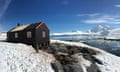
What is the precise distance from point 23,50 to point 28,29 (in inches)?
290

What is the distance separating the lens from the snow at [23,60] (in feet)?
94.6

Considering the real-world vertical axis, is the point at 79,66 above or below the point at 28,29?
below

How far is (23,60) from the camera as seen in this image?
3103cm

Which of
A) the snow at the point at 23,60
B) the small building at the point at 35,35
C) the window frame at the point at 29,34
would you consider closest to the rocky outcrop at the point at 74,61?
the snow at the point at 23,60

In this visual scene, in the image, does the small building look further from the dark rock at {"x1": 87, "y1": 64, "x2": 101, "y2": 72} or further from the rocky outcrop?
the dark rock at {"x1": 87, "y1": 64, "x2": 101, "y2": 72}

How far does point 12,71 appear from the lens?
27797mm

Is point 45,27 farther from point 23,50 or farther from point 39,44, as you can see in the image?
point 23,50

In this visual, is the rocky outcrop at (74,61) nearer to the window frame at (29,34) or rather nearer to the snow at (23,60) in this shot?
the snow at (23,60)

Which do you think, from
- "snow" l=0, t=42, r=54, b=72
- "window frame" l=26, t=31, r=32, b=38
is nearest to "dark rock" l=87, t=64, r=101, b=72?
"snow" l=0, t=42, r=54, b=72

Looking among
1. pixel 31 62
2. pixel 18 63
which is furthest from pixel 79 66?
pixel 18 63

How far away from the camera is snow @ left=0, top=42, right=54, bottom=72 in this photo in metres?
28.8

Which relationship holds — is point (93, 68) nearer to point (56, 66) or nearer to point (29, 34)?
point (56, 66)

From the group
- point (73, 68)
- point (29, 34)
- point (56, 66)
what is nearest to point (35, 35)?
point (29, 34)

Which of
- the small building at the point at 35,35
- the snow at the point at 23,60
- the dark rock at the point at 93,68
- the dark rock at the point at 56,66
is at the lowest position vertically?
the dark rock at the point at 93,68
